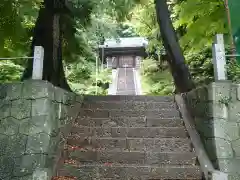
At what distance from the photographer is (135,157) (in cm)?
553

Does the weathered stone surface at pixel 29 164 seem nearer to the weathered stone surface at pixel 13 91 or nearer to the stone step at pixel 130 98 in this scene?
the weathered stone surface at pixel 13 91

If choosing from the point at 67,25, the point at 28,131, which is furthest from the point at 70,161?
the point at 67,25

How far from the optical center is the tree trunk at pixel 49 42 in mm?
7855

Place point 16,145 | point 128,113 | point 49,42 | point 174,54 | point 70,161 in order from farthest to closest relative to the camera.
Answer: point 174,54 → point 49,42 → point 128,113 → point 70,161 → point 16,145

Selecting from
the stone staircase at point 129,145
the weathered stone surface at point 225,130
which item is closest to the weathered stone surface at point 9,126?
the stone staircase at point 129,145

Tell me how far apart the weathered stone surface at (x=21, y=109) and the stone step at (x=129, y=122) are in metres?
1.92

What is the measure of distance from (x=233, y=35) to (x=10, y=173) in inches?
Result: 164

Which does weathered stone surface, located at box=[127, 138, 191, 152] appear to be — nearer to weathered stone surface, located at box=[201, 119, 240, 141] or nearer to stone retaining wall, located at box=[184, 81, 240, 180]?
stone retaining wall, located at box=[184, 81, 240, 180]

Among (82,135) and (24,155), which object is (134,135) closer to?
(82,135)

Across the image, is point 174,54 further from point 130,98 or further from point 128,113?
point 128,113

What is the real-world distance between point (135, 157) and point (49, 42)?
3.99m

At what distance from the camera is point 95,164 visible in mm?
5355

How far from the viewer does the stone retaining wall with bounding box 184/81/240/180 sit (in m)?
4.75

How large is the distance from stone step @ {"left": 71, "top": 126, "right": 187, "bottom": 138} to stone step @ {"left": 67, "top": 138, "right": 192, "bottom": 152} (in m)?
0.22
